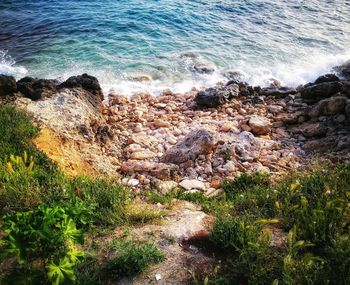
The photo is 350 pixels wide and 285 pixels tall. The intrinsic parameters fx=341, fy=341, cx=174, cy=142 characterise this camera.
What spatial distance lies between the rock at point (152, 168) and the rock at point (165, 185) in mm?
308

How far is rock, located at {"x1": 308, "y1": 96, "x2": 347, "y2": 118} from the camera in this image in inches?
402

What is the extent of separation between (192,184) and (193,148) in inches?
47.1

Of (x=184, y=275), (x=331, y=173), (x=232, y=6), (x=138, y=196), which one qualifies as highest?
(x=232, y=6)

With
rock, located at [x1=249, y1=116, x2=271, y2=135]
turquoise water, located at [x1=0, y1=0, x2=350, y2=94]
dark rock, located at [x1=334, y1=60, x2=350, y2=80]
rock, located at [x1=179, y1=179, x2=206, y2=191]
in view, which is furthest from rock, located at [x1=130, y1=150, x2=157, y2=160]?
dark rock, located at [x1=334, y1=60, x2=350, y2=80]

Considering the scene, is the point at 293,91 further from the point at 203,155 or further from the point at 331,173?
the point at 331,173

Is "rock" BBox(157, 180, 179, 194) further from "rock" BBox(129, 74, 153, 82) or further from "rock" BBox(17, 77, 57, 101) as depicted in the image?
"rock" BBox(129, 74, 153, 82)

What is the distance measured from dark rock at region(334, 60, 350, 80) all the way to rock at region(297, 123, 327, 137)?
21.0 ft

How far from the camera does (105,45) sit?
52.3 ft

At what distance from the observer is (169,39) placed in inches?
675

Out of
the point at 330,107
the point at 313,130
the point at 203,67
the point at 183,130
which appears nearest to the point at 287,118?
the point at 313,130

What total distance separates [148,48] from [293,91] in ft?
23.1

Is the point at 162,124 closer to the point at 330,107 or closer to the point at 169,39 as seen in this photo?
the point at 330,107

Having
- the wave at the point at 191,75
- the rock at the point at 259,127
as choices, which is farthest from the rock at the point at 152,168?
the wave at the point at 191,75

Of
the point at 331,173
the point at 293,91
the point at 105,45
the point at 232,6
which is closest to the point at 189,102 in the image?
the point at 293,91
